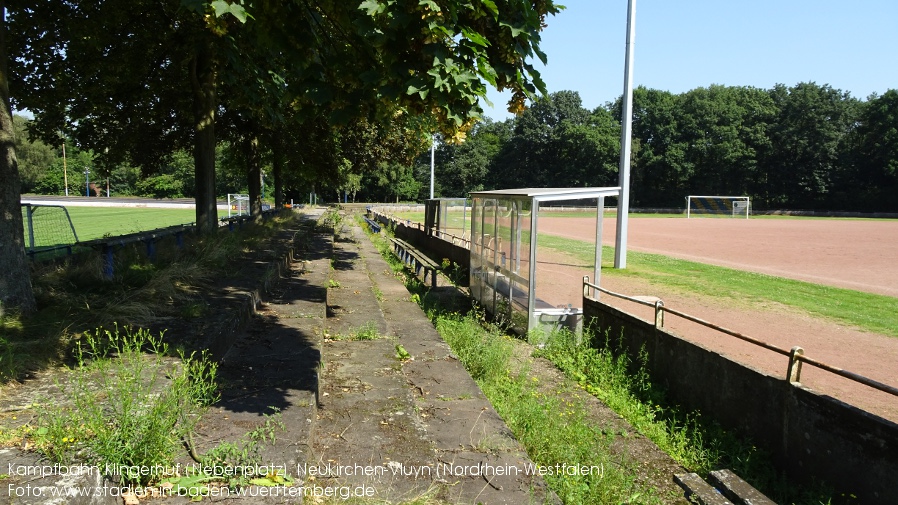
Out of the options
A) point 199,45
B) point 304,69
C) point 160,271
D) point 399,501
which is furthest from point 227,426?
point 199,45

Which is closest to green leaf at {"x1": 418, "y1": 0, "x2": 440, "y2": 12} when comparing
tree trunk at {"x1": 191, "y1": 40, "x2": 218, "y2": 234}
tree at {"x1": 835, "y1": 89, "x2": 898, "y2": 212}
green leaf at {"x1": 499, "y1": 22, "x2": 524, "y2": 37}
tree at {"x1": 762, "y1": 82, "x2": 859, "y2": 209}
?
green leaf at {"x1": 499, "y1": 22, "x2": 524, "y2": 37}

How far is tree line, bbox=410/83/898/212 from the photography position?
65188mm

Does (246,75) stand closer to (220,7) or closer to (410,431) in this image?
(220,7)

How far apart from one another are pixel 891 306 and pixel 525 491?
11.8 metres

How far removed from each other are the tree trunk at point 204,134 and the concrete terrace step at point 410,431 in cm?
605

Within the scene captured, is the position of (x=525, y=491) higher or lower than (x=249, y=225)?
lower

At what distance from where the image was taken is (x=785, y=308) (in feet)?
35.6

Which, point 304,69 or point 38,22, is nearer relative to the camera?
point 304,69

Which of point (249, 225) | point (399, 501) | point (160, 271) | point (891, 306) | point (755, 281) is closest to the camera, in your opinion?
point (399, 501)

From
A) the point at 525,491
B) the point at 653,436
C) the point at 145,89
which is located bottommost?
the point at 653,436

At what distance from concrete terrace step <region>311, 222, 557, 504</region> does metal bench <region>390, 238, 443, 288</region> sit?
234 inches

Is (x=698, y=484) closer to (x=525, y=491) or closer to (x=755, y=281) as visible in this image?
(x=525, y=491)

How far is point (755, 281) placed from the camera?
1432 cm

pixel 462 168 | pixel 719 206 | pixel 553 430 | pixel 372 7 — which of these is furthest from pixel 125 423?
pixel 462 168
